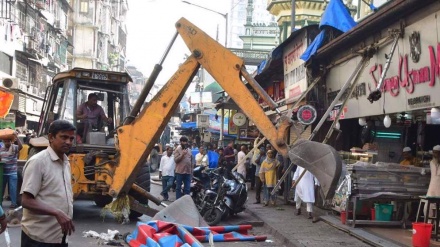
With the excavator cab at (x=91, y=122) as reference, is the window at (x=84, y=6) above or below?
above

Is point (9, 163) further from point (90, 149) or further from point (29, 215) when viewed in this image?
point (29, 215)

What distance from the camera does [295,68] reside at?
17312 millimetres

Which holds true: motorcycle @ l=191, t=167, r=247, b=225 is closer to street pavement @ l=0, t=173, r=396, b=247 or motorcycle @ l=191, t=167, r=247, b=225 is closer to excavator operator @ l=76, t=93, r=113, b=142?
street pavement @ l=0, t=173, r=396, b=247

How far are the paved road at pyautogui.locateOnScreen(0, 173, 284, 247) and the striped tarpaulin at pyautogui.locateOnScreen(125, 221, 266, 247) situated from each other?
16 centimetres

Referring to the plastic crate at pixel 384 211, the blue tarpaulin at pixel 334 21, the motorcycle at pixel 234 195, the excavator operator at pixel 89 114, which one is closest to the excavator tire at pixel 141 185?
the excavator operator at pixel 89 114

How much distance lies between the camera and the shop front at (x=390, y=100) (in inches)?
385

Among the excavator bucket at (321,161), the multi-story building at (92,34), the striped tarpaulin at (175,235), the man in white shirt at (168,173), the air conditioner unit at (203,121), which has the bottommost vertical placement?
the striped tarpaulin at (175,235)

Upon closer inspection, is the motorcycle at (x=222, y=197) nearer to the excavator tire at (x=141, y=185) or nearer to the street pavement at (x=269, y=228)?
the street pavement at (x=269, y=228)

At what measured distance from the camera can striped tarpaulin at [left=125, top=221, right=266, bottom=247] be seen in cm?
811

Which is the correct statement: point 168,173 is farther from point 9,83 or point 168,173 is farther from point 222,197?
point 9,83

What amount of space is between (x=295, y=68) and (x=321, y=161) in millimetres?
10361

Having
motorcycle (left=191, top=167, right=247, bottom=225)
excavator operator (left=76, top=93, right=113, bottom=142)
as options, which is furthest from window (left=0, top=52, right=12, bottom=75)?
motorcycle (left=191, top=167, right=247, bottom=225)

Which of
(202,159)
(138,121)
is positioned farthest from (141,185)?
(202,159)

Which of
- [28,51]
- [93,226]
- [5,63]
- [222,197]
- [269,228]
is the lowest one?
[269,228]
